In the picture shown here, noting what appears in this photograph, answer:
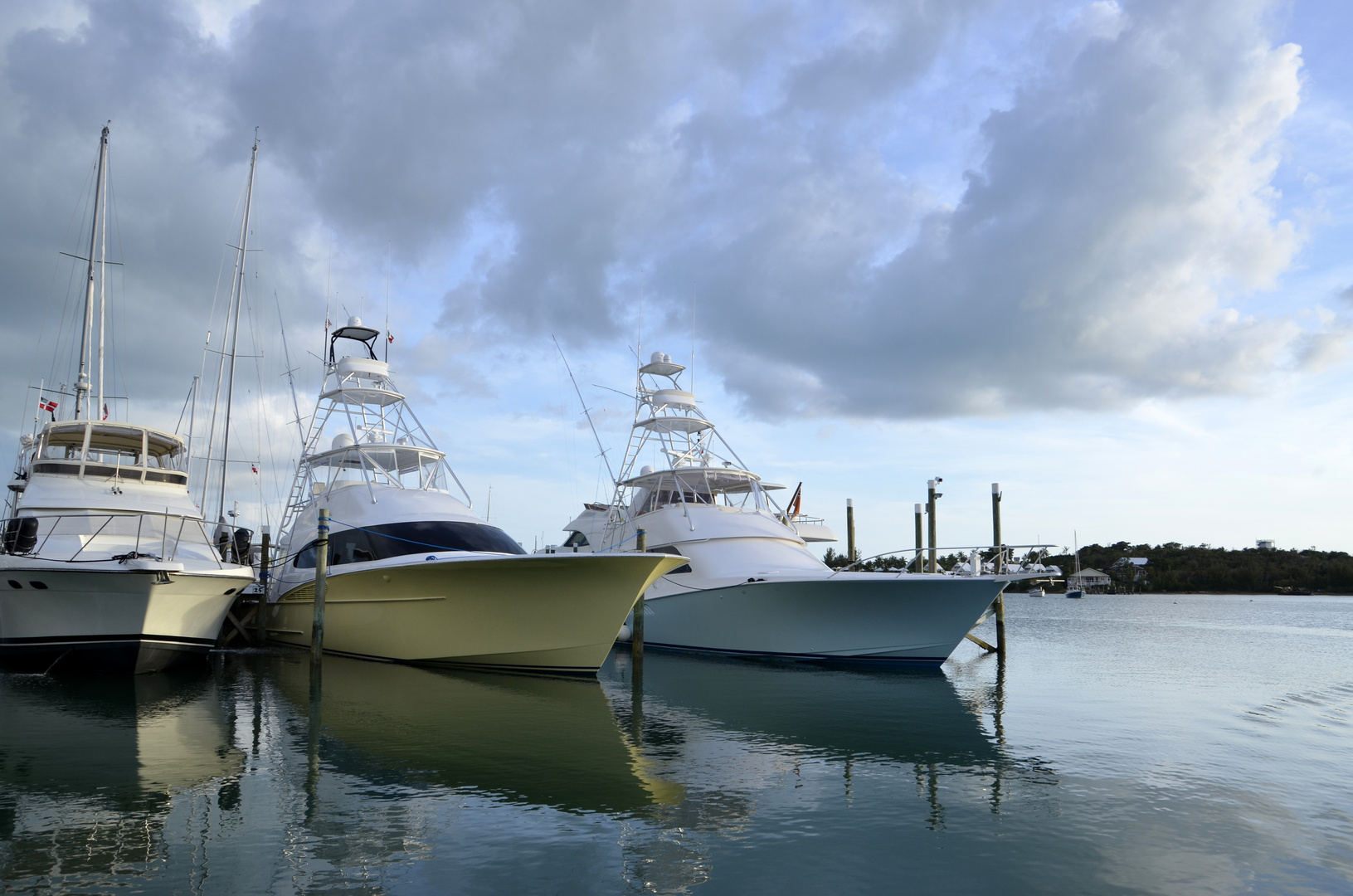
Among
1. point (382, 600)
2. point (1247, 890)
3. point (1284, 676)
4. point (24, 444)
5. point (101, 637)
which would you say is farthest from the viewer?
point (24, 444)

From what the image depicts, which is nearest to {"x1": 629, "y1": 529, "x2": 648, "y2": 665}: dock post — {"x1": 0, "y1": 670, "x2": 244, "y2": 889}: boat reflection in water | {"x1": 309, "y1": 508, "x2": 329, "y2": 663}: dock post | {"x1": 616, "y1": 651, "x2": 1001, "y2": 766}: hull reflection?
{"x1": 616, "y1": 651, "x2": 1001, "y2": 766}: hull reflection

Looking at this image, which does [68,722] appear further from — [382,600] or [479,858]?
[479,858]

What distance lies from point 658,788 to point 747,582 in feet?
34.1

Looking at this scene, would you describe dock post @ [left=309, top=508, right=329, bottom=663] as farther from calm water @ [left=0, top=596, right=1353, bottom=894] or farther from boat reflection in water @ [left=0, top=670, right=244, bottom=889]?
boat reflection in water @ [left=0, top=670, right=244, bottom=889]

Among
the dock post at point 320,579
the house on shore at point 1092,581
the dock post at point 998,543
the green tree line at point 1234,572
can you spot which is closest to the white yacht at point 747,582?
the dock post at point 998,543

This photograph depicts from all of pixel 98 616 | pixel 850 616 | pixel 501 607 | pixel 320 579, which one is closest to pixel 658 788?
pixel 501 607

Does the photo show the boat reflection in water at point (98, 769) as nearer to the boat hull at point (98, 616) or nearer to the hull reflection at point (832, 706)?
the boat hull at point (98, 616)

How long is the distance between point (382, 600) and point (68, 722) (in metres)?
5.54

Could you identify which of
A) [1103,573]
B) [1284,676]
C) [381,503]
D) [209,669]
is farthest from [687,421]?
[1103,573]

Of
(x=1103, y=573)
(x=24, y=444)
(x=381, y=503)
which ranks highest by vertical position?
(x=24, y=444)

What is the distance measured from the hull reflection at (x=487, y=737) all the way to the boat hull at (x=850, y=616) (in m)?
4.93

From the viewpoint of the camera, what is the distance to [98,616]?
13852 millimetres

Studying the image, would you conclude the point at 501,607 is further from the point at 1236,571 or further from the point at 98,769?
the point at 1236,571

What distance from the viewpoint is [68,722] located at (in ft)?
34.3
